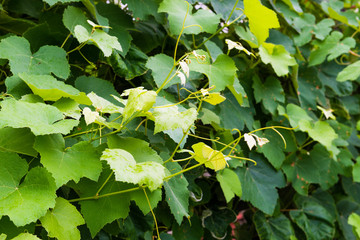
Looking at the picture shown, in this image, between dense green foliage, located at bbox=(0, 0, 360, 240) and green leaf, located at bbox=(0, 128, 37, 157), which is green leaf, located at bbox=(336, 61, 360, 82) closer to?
dense green foliage, located at bbox=(0, 0, 360, 240)

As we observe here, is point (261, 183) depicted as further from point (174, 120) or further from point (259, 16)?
point (174, 120)

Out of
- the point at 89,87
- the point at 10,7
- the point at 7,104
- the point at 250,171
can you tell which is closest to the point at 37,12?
the point at 10,7

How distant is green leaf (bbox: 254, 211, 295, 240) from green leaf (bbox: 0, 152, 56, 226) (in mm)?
1250

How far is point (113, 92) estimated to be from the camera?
1210 millimetres

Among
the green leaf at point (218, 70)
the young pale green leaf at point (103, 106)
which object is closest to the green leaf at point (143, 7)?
the green leaf at point (218, 70)

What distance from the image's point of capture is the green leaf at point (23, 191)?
0.74 metres

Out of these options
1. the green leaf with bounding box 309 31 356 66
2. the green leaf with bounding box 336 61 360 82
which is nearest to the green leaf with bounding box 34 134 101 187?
the green leaf with bounding box 336 61 360 82

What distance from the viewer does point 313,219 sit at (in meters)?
1.96

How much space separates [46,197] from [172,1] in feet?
2.73

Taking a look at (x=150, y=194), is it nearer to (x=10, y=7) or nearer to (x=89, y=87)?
(x=89, y=87)

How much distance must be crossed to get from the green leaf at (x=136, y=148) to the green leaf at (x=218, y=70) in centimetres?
37

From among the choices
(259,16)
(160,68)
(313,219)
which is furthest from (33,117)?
(313,219)

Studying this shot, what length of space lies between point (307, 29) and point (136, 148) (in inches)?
55.1

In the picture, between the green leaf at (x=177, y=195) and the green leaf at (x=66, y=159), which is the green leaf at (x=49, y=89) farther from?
the green leaf at (x=177, y=195)
